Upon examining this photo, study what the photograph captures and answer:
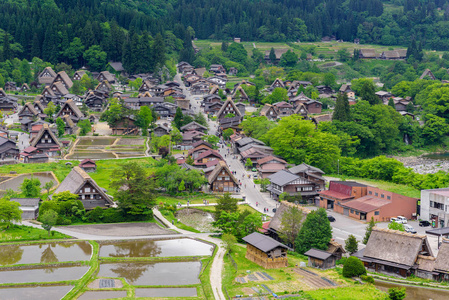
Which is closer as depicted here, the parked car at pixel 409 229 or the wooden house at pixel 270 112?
the parked car at pixel 409 229

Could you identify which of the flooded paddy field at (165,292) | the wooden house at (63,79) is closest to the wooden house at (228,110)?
the wooden house at (63,79)

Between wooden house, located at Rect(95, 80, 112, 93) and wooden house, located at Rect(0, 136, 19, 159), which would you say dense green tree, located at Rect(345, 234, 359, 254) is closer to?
wooden house, located at Rect(0, 136, 19, 159)

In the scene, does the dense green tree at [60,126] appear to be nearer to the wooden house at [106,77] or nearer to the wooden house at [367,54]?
the wooden house at [106,77]

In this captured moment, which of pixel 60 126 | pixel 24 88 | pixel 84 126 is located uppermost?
pixel 24 88

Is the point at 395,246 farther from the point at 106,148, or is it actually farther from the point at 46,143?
the point at 46,143

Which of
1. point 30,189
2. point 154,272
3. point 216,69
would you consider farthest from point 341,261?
point 216,69

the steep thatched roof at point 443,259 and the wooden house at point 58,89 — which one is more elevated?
the wooden house at point 58,89
